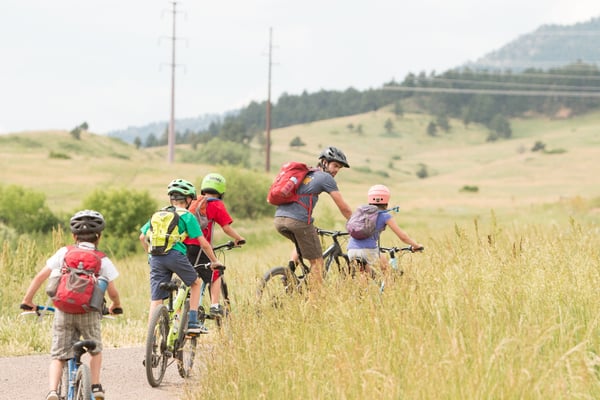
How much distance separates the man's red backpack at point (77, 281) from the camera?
622 centimetres

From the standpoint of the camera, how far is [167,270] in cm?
842

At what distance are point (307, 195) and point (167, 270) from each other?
195 centimetres

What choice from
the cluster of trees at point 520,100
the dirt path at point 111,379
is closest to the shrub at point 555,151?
the cluster of trees at point 520,100

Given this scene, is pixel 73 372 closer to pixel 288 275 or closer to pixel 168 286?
pixel 168 286

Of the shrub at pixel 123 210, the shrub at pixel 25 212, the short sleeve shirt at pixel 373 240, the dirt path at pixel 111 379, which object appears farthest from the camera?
the shrub at pixel 25 212

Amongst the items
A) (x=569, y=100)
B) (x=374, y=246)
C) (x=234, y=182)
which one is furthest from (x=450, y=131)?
(x=374, y=246)

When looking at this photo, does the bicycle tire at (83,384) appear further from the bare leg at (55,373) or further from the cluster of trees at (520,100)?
the cluster of trees at (520,100)

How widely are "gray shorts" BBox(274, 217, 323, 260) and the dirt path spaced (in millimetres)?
1865

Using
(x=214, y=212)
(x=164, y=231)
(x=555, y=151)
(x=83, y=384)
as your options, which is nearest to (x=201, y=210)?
(x=214, y=212)

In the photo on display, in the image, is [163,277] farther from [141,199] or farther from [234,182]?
[234,182]

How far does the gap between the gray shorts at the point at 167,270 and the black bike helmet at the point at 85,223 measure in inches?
72.8

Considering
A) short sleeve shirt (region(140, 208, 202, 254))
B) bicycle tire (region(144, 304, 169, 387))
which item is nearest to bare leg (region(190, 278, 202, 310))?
bicycle tire (region(144, 304, 169, 387))

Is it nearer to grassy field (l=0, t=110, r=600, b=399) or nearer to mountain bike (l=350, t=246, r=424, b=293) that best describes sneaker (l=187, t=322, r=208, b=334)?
grassy field (l=0, t=110, r=600, b=399)

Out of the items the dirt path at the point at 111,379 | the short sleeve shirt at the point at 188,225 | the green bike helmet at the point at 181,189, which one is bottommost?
the dirt path at the point at 111,379
